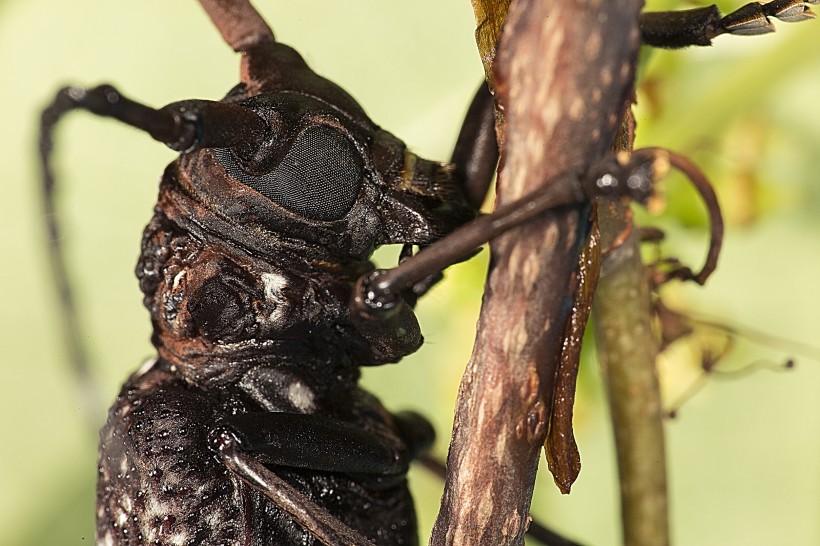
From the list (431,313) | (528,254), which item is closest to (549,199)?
(528,254)

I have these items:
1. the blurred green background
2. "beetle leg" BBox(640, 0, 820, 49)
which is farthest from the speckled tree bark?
the blurred green background

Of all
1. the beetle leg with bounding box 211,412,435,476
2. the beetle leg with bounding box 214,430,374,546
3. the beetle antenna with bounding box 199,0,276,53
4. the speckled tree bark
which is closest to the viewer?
the speckled tree bark

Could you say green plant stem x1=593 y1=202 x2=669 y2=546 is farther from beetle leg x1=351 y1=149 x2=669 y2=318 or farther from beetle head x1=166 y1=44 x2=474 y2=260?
beetle leg x1=351 y1=149 x2=669 y2=318

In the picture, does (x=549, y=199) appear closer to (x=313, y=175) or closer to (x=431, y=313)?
(x=313, y=175)

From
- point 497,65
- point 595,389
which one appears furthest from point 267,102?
point 595,389

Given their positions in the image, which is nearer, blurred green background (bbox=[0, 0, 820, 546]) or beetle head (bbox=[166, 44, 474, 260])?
beetle head (bbox=[166, 44, 474, 260])

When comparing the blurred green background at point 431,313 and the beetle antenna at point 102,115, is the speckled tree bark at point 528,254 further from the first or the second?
the blurred green background at point 431,313

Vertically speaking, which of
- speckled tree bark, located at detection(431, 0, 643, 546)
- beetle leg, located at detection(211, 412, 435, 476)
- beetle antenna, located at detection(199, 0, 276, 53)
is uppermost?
beetle antenna, located at detection(199, 0, 276, 53)
